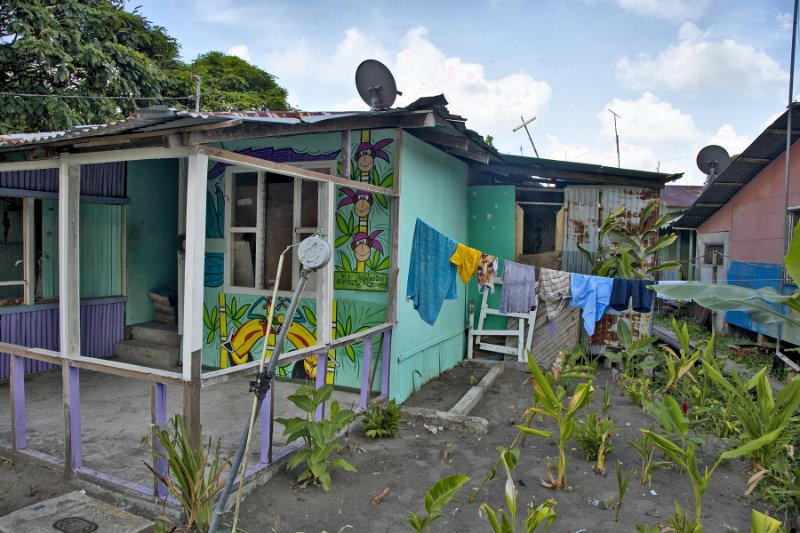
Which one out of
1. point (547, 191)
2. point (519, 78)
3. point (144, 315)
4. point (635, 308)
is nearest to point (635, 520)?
point (635, 308)

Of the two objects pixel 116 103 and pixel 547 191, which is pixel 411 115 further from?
pixel 116 103

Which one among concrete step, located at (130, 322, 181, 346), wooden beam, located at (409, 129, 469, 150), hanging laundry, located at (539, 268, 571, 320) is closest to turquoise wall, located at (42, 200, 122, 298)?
concrete step, located at (130, 322, 181, 346)

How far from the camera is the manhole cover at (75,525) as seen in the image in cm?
322

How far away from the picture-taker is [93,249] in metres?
6.80

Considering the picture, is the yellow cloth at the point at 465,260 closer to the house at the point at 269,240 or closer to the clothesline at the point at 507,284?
the clothesline at the point at 507,284

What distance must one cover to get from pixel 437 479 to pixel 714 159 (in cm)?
1003

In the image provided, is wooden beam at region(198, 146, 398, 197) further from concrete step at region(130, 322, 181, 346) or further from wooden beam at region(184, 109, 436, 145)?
concrete step at region(130, 322, 181, 346)

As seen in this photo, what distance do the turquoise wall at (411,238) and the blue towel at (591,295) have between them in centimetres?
177

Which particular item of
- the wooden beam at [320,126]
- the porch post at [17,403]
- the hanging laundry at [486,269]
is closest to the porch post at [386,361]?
the hanging laundry at [486,269]

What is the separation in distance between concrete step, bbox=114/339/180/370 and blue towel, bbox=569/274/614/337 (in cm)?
541

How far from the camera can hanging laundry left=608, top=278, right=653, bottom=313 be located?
22.2 ft

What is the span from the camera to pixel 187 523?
3391 millimetres

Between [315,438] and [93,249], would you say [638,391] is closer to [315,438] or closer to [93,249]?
[315,438]

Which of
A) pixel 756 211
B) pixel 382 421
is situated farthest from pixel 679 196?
pixel 382 421
